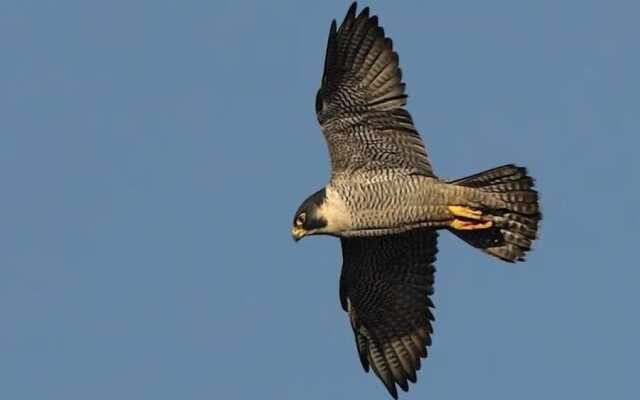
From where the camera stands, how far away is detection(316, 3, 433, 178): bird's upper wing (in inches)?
767

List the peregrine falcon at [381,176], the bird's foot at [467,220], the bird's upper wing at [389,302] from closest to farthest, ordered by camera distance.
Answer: the peregrine falcon at [381,176] < the bird's foot at [467,220] < the bird's upper wing at [389,302]

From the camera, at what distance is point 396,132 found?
1950 cm

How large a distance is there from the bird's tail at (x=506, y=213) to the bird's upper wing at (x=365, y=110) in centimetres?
75

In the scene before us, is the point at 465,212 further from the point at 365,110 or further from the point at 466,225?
the point at 365,110

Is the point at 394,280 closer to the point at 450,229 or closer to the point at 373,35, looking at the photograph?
the point at 450,229

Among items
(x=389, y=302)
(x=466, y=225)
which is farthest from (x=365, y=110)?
(x=389, y=302)

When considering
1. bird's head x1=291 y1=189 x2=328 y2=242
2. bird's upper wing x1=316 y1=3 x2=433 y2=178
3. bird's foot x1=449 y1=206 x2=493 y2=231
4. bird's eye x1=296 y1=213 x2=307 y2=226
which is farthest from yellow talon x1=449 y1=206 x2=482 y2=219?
bird's eye x1=296 y1=213 x2=307 y2=226

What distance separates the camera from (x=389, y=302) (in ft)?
68.7

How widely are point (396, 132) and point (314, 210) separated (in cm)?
127

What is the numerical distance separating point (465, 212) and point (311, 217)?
1738 millimetres

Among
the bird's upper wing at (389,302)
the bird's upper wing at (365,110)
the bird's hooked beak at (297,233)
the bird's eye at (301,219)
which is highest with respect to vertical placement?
the bird's upper wing at (365,110)

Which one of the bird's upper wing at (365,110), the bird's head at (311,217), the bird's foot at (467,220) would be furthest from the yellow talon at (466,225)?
the bird's head at (311,217)

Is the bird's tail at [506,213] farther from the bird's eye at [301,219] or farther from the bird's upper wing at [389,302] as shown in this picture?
the bird's eye at [301,219]

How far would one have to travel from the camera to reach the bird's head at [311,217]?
19469mm
